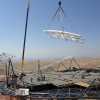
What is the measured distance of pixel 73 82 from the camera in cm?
2878

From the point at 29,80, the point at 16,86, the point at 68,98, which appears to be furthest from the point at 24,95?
the point at 29,80

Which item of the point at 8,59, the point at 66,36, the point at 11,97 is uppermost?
the point at 66,36

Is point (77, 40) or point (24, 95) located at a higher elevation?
point (77, 40)

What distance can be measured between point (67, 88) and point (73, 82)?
2.56ft

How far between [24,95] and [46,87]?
182 inches

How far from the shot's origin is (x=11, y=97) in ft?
86.6

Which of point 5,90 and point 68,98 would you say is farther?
point 5,90

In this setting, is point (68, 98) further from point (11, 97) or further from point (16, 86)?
point (16, 86)

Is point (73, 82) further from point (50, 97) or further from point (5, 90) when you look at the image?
point (5, 90)

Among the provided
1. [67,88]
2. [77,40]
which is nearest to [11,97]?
[67,88]

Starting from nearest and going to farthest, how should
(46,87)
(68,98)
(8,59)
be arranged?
1. (68,98)
2. (46,87)
3. (8,59)

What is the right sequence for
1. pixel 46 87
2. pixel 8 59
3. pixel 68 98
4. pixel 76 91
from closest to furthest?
pixel 68 98, pixel 76 91, pixel 46 87, pixel 8 59

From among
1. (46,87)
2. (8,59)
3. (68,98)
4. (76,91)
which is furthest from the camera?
(8,59)

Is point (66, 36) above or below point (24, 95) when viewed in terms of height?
above
